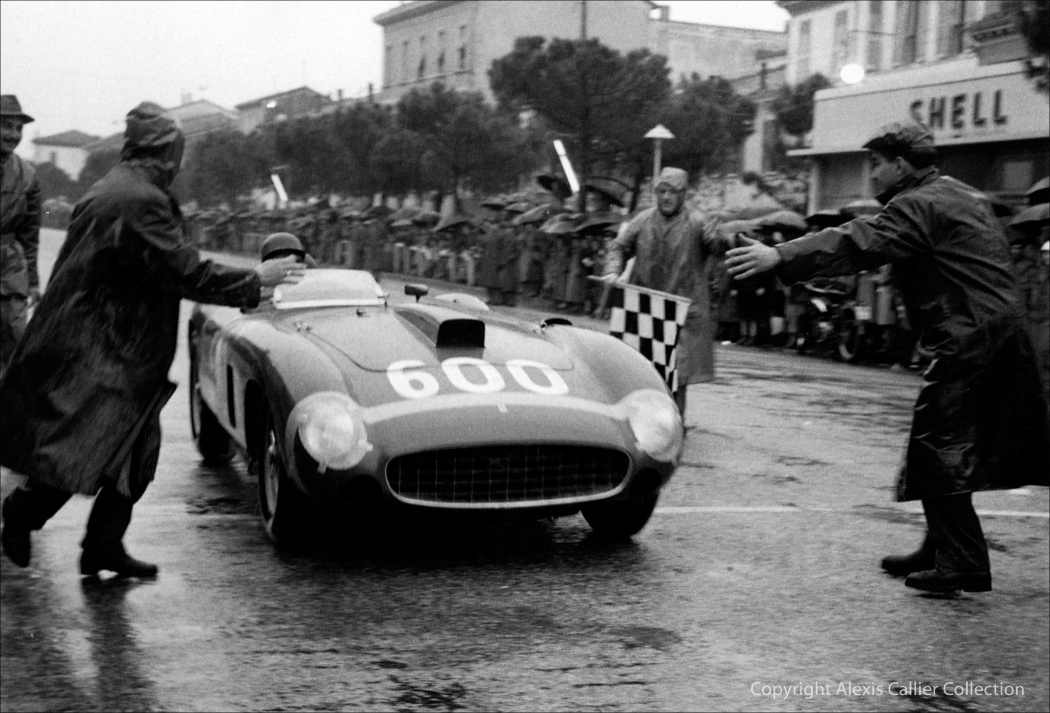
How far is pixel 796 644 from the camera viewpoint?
4.91 meters

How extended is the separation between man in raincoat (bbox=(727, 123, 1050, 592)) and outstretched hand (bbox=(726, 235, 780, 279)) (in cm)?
15

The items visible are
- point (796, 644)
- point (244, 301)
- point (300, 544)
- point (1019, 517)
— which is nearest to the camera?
point (796, 644)

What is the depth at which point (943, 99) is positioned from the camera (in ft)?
93.9

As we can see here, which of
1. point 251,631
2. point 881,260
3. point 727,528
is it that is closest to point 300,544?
point 251,631

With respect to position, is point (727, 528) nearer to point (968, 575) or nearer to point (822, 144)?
point (968, 575)

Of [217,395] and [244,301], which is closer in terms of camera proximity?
[244,301]

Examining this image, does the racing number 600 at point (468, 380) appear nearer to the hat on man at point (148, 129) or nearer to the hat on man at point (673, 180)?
the hat on man at point (148, 129)

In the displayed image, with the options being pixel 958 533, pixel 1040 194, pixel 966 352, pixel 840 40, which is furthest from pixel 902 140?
pixel 840 40

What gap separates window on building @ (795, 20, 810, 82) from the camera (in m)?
46.1

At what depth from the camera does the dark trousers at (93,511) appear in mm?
5457

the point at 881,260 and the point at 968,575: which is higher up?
the point at 881,260

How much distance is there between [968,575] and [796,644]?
0.90 metres

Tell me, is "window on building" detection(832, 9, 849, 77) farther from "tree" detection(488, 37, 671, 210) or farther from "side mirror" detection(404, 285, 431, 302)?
"side mirror" detection(404, 285, 431, 302)

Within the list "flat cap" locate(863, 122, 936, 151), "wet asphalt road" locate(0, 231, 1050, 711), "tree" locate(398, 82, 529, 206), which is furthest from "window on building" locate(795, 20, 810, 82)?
"flat cap" locate(863, 122, 936, 151)
